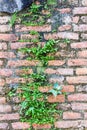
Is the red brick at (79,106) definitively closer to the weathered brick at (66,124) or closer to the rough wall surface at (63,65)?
the rough wall surface at (63,65)

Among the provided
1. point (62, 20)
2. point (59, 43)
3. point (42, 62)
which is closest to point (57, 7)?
point (62, 20)

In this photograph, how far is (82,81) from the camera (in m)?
2.73

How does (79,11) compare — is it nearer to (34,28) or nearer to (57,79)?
(34,28)

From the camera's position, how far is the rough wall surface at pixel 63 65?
2693 mm

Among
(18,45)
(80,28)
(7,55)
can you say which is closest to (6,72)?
(7,55)

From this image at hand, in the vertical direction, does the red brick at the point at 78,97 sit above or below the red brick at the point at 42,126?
above

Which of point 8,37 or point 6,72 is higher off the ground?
point 8,37

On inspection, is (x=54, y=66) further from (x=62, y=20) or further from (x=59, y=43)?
(x=62, y=20)

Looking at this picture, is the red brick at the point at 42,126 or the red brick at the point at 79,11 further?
the red brick at the point at 42,126

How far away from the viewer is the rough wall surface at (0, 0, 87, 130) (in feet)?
8.84

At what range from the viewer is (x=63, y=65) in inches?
107

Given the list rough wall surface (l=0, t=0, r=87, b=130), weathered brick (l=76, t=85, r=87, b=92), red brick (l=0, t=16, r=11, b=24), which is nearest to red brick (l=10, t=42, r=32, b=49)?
rough wall surface (l=0, t=0, r=87, b=130)

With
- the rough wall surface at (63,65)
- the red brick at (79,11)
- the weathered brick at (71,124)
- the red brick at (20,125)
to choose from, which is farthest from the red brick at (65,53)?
the red brick at (20,125)

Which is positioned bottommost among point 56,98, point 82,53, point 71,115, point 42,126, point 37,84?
point 42,126
